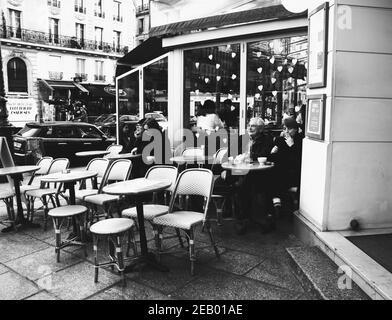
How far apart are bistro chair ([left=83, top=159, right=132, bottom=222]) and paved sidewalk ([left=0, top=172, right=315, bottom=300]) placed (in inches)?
26.4

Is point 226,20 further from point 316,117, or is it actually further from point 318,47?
point 316,117

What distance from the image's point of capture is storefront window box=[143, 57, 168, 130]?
8.44 metres

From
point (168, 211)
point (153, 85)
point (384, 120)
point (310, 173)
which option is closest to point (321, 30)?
point (384, 120)

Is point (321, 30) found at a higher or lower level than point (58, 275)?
higher

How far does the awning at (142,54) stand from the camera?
8.23 m

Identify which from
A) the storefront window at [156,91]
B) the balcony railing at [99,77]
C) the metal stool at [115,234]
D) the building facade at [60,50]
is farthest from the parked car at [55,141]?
the balcony railing at [99,77]

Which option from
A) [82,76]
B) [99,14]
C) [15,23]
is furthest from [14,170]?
[99,14]

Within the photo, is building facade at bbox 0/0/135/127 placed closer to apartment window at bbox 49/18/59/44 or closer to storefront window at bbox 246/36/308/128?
apartment window at bbox 49/18/59/44

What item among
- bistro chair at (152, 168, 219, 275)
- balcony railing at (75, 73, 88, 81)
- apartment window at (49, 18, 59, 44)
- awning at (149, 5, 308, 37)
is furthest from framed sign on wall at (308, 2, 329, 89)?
apartment window at (49, 18, 59, 44)

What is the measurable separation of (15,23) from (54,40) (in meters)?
3.24

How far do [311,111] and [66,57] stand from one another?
3179cm
